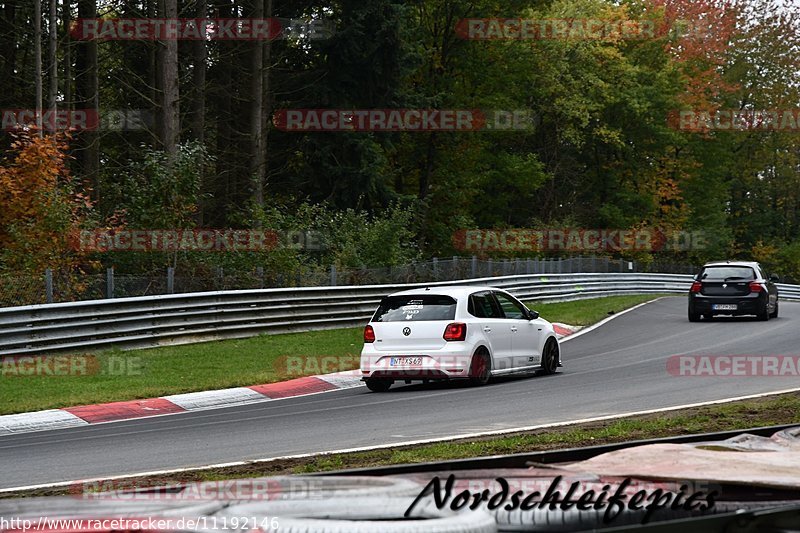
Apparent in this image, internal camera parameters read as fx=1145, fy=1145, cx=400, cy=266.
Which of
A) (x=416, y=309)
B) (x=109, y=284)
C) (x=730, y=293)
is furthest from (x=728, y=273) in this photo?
(x=109, y=284)

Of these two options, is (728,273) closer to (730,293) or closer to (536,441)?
(730,293)

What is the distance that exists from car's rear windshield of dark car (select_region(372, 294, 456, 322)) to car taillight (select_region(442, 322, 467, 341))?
15 centimetres

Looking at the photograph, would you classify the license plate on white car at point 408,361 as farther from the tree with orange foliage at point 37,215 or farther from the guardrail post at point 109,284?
the tree with orange foliage at point 37,215

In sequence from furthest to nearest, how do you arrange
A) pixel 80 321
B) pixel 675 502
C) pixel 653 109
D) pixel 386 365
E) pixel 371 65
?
pixel 653 109 → pixel 371 65 → pixel 80 321 → pixel 386 365 → pixel 675 502

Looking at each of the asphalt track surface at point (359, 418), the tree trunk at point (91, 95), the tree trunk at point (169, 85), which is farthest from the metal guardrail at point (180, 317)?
the tree trunk at point (91, 95)

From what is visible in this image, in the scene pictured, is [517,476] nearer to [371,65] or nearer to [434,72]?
Result: [371,65]

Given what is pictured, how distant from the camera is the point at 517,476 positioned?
609 centimetres

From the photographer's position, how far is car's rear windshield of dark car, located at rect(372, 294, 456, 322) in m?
17.2

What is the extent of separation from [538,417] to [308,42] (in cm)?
3335

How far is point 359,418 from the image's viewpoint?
13.9 metres

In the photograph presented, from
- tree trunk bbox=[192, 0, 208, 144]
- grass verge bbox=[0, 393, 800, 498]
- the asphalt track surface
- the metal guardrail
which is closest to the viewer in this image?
grass verge bbox=[0, 393, 800, 498]

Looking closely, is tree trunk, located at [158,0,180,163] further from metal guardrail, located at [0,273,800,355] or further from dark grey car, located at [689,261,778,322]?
dark grey car, located at [689,261,778,322]

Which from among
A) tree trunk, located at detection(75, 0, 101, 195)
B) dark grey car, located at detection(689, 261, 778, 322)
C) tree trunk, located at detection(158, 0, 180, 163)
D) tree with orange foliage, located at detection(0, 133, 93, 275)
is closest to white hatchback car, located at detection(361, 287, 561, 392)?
tree with orange foliage, located at detection(0, 133, 93, 275)

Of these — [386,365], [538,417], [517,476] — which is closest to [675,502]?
[517,476]
